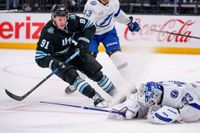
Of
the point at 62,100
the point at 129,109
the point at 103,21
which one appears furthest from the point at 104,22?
the point at 129,109

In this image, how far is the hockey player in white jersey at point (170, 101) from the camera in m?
3.91

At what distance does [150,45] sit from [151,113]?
128 inches

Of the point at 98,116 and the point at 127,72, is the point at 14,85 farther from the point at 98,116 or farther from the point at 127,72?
the point at 98,116

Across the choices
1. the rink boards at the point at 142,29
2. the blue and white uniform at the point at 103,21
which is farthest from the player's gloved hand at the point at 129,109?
the rink boards at the point at 142,29

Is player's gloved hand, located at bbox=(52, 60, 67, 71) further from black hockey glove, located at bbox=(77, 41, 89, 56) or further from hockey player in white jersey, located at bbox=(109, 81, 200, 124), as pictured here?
hockey player in white jersey, located at bbox=(109, 81, 200, 124)

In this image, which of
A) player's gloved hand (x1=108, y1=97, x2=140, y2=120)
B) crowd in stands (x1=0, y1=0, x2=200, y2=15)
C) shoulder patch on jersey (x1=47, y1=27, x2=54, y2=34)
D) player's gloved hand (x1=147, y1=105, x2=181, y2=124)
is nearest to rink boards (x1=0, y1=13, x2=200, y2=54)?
crowd in stands (x1=0, y1=0, x2=200, y2=15)

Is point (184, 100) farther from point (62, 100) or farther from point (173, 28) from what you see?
point (173, 28)

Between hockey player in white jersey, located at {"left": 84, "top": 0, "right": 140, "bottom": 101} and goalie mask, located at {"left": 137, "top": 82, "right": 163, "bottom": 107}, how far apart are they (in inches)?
58.8

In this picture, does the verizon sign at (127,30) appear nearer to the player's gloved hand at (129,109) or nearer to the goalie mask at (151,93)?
the player's gloved hand at (129,109)

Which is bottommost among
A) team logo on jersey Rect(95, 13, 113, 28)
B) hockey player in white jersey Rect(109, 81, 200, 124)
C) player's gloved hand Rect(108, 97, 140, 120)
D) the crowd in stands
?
player's gloved hand Rect(108, 97, 140, 120)

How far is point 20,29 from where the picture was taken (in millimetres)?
10000

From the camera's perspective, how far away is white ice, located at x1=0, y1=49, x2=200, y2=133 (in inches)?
152

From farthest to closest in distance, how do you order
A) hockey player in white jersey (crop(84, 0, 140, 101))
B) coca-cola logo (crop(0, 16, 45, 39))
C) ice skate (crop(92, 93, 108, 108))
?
1. coca-cola logo (crop(0, 16, 45, 39))
2. hockey player in white jersey (crop(84, 0, 140, 101))
3. ice skate (crop(92, 93, 108, 108))

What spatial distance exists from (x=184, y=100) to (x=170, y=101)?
0.10 m
